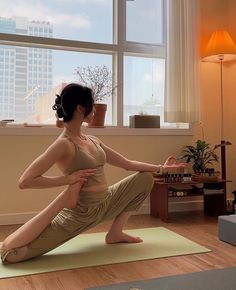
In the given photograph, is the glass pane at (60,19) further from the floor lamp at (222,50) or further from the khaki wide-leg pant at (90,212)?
the khaki wide-leg pant at (90,212)

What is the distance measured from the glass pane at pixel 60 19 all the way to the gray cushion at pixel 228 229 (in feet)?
7.42

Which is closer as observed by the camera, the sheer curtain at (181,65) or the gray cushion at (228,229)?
the gray cushion at (228,229)

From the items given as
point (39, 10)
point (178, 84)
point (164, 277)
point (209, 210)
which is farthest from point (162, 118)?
point (164, 277)

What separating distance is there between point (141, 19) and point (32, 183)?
8.50 feet

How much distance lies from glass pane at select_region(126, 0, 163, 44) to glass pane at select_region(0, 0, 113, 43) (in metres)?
0.22

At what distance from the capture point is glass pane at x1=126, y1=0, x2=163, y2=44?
3.87 metres

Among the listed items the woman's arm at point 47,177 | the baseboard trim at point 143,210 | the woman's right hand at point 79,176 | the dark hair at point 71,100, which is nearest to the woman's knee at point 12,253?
the woman's arm at point 47,177

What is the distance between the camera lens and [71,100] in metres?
2.14

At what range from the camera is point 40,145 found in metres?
3.38

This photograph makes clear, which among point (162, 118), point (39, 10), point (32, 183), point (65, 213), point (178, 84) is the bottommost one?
point (65, 213)

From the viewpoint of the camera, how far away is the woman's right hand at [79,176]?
2.09 metres

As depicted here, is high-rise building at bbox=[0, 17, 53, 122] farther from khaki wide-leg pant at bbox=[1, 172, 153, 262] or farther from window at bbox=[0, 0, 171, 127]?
khaki wide-leg pant at bbox=[1, 172, 153, 262]

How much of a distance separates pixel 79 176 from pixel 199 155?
1.92 meters

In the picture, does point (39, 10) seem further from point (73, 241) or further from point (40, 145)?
point (73, 241)
